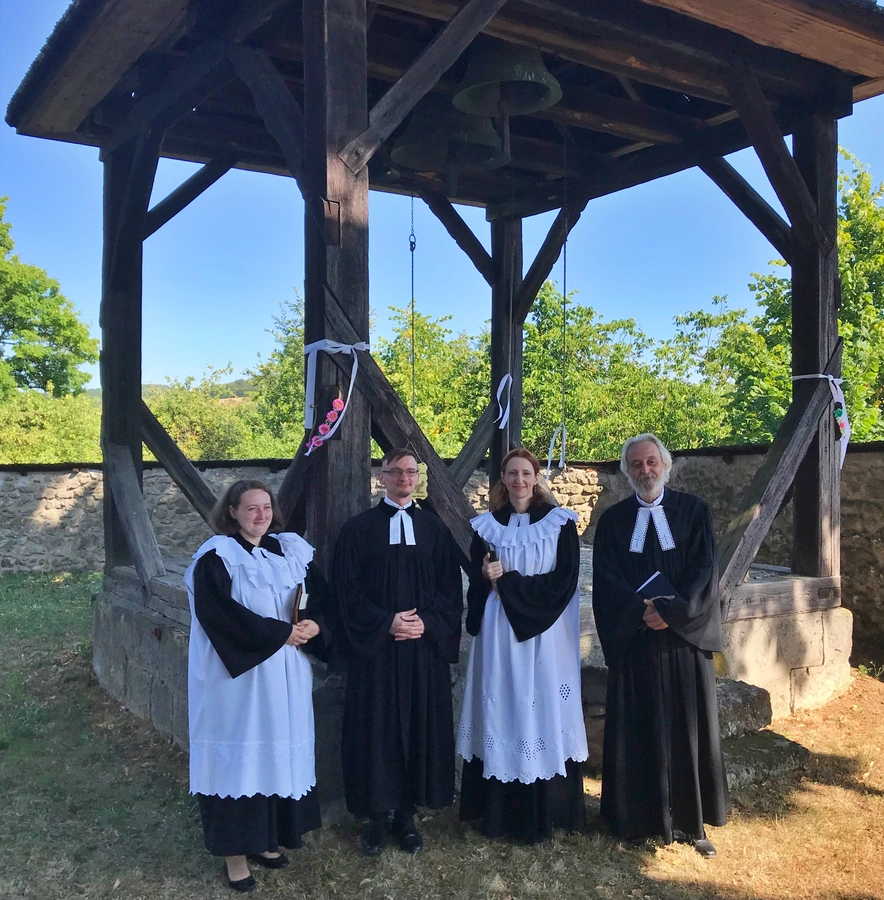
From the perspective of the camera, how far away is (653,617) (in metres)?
3.39

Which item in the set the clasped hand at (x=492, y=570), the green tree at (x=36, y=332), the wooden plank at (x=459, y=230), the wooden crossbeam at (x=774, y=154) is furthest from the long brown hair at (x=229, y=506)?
the green tree at (x=36, y=332)

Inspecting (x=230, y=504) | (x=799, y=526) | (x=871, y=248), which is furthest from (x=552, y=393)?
(x=230, y=504)

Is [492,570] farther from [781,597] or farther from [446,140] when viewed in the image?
[781,597]

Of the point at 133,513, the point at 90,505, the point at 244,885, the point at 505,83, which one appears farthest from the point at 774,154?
the point at 90,505

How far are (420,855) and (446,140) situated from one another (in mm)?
3502

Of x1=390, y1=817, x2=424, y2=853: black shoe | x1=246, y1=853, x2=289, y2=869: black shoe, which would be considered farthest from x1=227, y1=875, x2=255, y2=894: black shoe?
x1=390, y1=817, x2=424, y2=853: black shoe

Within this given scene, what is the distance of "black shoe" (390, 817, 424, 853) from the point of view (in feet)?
11.2

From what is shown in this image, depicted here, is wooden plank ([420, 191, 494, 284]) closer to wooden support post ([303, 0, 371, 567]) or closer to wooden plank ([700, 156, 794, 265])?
wooden plank ([700, 156, 794, 265])

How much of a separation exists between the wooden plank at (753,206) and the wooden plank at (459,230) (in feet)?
6.64

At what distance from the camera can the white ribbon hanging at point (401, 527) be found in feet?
11.4

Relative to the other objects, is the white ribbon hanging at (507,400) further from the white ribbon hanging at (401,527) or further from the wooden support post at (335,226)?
the white ribbon hanging at (401,527)

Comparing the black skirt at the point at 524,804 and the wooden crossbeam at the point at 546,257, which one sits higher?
the wooden crossbeam at the point at 546,257

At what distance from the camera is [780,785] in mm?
4152

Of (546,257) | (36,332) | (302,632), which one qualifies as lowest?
(302,632)
